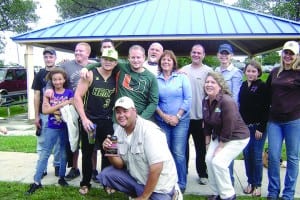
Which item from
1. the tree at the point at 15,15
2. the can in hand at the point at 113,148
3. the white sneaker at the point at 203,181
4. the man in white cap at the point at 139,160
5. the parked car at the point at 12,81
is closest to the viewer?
the man in white cap at the point at 139,160

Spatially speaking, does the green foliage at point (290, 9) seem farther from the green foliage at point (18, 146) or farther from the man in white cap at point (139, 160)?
the man in white cap at point (139, 160)

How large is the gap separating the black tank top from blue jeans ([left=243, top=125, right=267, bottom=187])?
6.03 feet

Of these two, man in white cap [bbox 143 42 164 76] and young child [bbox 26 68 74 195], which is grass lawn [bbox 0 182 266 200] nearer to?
young child [bbox 26 68 74 195]

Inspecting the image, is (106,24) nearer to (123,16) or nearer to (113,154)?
(123,16)

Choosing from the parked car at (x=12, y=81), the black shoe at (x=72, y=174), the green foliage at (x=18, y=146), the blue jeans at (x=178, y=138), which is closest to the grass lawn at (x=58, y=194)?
the black shoe at (x=72, y=174)

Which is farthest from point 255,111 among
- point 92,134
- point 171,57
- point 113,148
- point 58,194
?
point 58,194

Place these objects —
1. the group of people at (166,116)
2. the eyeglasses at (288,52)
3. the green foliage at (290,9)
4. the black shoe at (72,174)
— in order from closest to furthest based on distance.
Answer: the group of people at (166,116)
the eyeglasses at (288,52)
the black shoe at (72,174)
the green foliage at (290,9)

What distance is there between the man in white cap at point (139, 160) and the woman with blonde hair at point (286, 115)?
144cm

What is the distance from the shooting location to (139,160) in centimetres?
366

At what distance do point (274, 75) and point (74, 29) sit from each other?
774 centimetres

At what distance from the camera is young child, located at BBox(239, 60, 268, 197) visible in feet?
14.7

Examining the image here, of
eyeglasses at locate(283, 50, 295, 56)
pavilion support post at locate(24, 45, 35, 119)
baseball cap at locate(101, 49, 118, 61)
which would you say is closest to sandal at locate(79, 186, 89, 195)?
baseball cap at locate(101, 49, 118, 61)

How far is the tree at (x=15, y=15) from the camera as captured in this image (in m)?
26.5

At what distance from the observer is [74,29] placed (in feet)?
35.6
